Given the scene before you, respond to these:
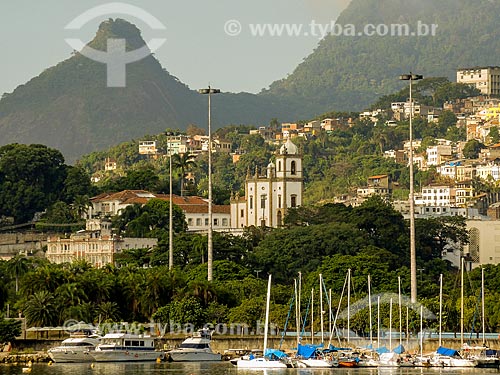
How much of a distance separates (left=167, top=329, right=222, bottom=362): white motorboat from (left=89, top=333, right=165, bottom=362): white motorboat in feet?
3.39

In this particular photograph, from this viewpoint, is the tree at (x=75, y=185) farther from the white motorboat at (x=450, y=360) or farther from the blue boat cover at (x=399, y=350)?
the white motorboat at (x=450, y=360)

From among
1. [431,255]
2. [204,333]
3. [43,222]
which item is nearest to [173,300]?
[204,333]

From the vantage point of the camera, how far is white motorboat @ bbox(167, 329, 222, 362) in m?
67.4

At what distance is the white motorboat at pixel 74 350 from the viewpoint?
6681cm

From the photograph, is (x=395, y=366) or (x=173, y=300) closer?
(x=395, y=366)

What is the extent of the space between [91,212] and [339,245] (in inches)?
1468

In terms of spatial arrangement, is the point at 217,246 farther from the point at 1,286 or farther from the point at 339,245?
the point at 1,286

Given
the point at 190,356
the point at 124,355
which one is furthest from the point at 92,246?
the point at 190,356

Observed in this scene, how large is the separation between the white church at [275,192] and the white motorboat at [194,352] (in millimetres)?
66235

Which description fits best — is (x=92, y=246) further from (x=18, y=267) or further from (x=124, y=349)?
(x=124, y=349)

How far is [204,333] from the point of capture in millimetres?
69062

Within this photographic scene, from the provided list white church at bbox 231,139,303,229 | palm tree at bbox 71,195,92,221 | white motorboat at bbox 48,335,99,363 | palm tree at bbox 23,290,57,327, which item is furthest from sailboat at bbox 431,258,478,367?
palm tree at bbox 71,195,92,221

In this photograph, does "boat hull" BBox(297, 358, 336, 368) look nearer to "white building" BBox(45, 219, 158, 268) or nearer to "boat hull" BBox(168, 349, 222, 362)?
"boat hull" BBox(168, 349, 222, 362)

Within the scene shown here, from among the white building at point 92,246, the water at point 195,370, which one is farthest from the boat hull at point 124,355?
the white building at point 92,246
